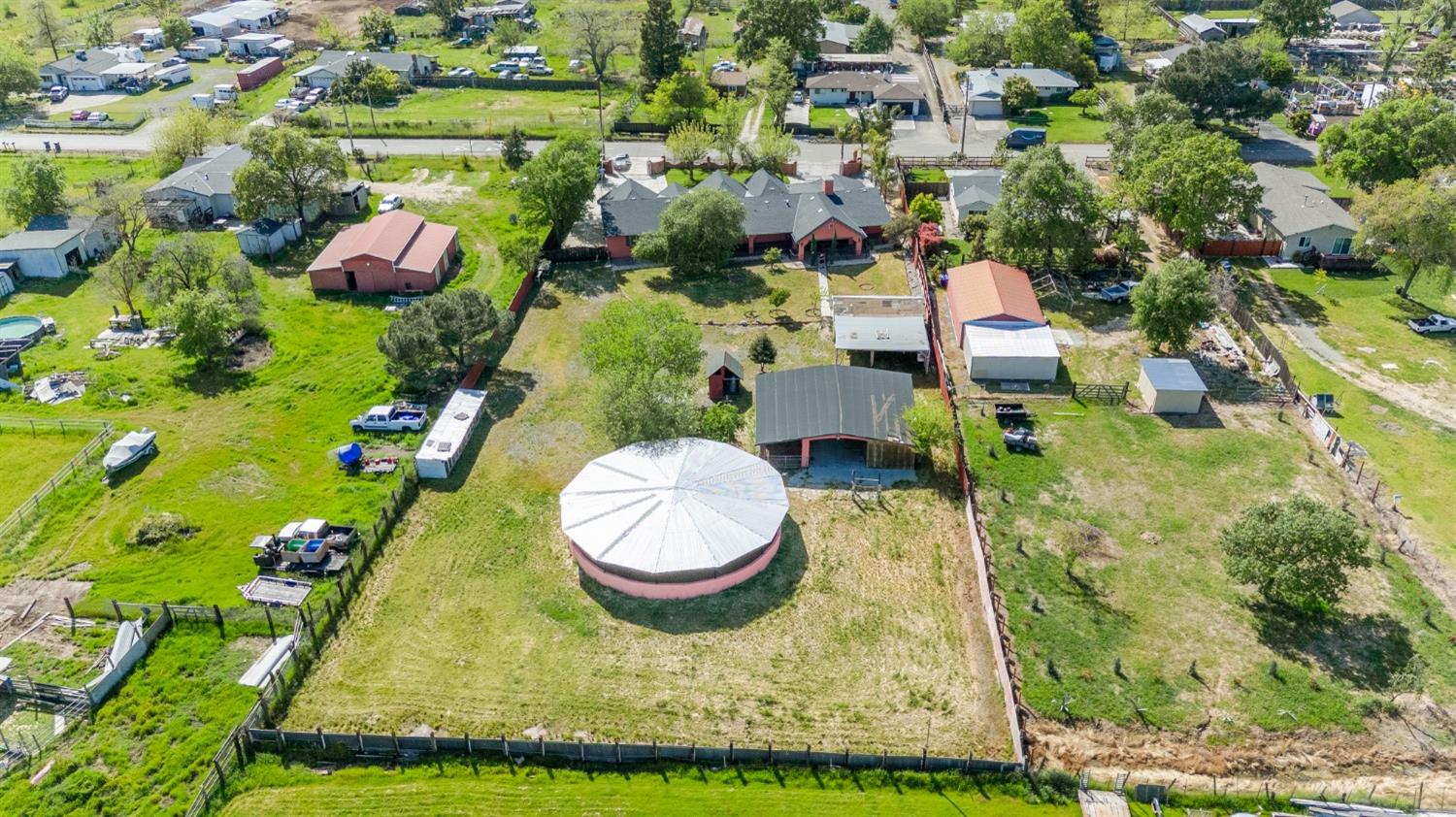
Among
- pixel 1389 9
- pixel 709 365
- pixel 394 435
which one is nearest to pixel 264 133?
pixel 394 435

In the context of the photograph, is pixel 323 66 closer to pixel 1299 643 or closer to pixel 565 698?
pixel 565 698

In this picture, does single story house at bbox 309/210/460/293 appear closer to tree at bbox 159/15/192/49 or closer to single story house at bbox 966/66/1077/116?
single story house at bbox 966/66/1077/116

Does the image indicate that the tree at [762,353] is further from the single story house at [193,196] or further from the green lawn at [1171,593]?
the single story house at [193,196]

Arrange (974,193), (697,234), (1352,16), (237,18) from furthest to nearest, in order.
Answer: (237,18), (1352,16), (974,193), (697,234)

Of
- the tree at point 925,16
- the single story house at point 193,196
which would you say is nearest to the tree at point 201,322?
the single story house at point 193,196

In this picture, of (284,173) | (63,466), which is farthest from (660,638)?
(284,173)

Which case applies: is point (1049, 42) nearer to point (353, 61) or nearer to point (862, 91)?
point (862, 91)

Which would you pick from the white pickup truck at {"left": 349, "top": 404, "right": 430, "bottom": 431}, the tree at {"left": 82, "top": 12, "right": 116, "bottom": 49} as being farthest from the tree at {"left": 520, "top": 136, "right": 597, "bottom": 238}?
the tree at {"left": 82, "top": 12, "right": 116, "bottom": 49}
